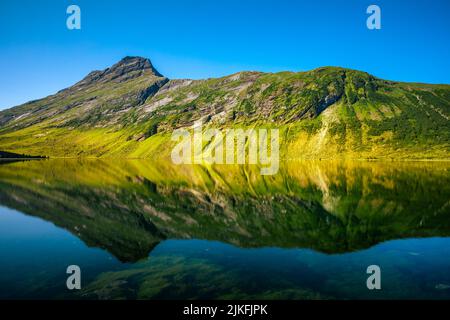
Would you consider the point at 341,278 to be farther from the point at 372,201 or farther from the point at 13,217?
the point at 13,217

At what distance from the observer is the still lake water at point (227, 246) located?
771 inches

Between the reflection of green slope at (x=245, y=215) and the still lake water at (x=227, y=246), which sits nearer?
the still lake water at (x=227, y=246)

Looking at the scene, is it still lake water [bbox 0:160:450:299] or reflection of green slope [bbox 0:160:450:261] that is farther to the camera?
reflection of green slope [bbox 0:160:450:261]

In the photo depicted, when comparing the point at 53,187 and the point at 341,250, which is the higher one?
the point at 53,187

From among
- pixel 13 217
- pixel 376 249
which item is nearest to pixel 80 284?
pixel 376 249

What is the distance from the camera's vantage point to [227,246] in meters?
29.2

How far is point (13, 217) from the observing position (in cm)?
→ 4012

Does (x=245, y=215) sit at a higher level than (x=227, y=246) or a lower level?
higher

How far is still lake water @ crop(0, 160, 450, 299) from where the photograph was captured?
64.3 ft

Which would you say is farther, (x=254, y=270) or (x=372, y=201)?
(x=372, y=201)

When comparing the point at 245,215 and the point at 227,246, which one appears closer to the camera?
the point at 227,246

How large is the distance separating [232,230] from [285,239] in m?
6.45
